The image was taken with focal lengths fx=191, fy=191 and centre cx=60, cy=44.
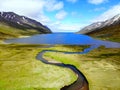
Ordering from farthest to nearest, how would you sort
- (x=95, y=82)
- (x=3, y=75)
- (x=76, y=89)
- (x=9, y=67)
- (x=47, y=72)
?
(x=9, y=67) < (x=47, y=72) < (x=3, y=75) < (x=95, y=82) < (x=76, y=89)

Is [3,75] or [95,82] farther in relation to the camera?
[3,75]

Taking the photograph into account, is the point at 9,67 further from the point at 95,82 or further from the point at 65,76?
the point at 95,82

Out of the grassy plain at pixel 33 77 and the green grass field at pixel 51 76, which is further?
the green grass field at pixel 51 76

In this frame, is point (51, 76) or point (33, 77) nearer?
point (33, 77)

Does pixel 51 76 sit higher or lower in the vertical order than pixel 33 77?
lower

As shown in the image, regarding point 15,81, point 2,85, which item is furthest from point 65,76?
point 2,85

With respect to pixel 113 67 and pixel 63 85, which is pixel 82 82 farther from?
pixel 113 67

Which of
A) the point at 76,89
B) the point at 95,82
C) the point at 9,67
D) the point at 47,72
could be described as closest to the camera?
the point at 76,89

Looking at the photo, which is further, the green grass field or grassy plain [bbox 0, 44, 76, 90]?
the green grass field

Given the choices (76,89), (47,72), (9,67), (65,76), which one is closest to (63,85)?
(76,89)
